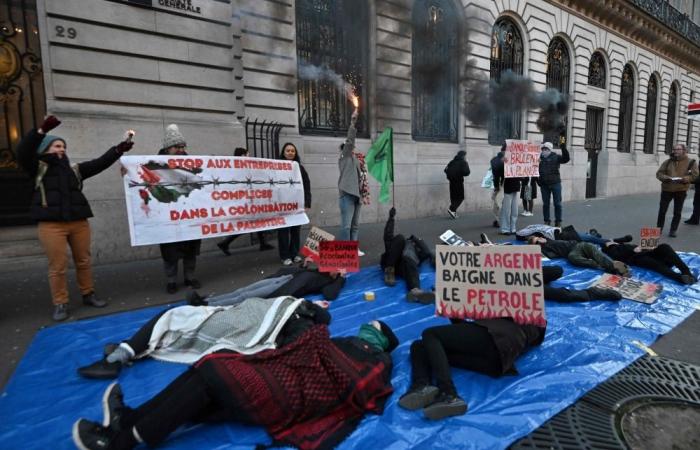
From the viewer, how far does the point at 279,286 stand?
4441 millimetres

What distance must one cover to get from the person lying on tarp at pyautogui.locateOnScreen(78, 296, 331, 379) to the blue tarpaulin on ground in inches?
3.8

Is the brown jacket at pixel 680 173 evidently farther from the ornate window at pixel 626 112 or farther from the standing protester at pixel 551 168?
the ornate window at pixel 626 112

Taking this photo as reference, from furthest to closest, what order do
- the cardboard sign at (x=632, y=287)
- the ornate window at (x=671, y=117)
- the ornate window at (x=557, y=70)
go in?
the ornate window at (x=671, y=117), the ornate window at (x=557, y=70), the cardboard sign at (x=632, y=287)

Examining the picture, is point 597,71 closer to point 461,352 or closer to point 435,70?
point 435,70

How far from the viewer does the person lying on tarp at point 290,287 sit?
13.5 ft

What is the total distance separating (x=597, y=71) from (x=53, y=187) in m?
21.6

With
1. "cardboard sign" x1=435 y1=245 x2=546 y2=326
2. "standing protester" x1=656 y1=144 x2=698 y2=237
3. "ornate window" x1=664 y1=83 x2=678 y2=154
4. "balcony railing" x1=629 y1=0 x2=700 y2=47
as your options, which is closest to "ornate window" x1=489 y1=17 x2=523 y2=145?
"standing protester" x1=656 y1=144 x2=698 y2=237

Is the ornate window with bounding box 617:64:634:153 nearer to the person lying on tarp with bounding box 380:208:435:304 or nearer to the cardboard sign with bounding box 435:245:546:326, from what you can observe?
the person lying on tarp with bounding box 380:208:435:304

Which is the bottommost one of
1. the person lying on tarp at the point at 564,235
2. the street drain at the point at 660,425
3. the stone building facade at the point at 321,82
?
the street drain at the point at 660,425

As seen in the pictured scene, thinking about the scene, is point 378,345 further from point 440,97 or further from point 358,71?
point 440,97

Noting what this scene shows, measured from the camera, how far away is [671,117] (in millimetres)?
25375

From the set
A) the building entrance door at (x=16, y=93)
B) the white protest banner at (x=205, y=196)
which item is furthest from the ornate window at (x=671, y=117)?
the building entrance door at (x=16, y=93)

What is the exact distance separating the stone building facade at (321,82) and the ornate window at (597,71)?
3.5 inches

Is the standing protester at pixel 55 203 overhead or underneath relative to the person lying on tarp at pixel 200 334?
overhead
